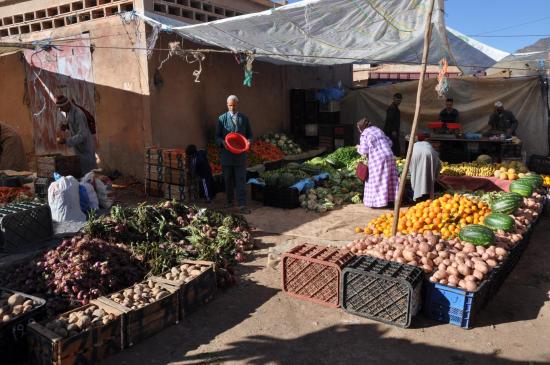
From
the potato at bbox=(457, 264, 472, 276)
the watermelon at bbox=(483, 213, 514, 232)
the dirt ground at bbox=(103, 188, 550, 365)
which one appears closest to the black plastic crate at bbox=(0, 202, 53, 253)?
the dirt ground at bbox=(103, 188, 550, 365)

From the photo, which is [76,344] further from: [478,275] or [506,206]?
[506,206]

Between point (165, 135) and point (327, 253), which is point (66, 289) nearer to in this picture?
point (327, 253)

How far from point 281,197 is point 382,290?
4503 mm

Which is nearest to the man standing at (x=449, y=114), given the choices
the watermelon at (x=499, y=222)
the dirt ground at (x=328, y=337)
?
the watermelon at (x=499, y=222)

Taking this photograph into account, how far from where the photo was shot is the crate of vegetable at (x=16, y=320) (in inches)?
135

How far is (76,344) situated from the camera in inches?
133

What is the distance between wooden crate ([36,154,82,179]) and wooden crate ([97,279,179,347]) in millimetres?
4549

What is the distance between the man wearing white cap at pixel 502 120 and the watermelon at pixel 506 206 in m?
6.90

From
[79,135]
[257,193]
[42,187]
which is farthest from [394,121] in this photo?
[42,187]

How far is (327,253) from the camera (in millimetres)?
4680

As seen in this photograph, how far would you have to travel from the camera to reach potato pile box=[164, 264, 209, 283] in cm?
448

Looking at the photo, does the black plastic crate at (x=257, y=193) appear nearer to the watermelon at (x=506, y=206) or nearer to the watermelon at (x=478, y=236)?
the watermelon at (x=506, y=206)

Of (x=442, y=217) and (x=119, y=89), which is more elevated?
(x=119, y=89)

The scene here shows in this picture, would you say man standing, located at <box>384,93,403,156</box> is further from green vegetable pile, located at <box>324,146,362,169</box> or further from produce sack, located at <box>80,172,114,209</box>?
produce sack, located at <box>80,172,114,209</box>
